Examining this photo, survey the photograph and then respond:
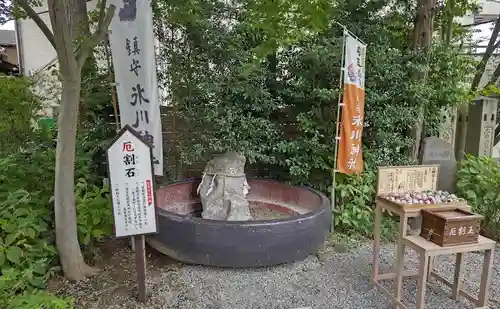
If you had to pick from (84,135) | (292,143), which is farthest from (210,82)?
(84,135)

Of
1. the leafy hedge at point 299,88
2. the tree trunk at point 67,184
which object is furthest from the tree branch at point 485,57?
the tree trunk at point 67,184

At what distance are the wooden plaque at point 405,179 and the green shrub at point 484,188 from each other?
75.0 inches

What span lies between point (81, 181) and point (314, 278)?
271 cm

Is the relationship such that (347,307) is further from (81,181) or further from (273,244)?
(81,181)

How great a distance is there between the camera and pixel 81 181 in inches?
153

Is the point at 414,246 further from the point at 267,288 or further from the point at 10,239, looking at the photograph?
the point at 10,239

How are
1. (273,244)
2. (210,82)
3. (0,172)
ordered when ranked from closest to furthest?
1. (273,244)
2. (0,172)
3. (210,82)

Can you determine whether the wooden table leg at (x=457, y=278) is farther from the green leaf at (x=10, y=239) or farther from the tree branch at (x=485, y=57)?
the tree branch at (x=485, y=57)

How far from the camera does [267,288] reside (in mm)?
3260

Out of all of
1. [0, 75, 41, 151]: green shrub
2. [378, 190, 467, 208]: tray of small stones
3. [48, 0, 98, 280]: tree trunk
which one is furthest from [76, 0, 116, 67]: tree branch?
[378, 190, 467, 208]: tray of small stones

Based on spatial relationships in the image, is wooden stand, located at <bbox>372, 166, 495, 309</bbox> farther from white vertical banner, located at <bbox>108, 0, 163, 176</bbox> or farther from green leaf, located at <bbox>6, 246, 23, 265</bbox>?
green leaf, located at <bbox>6, 246, 23, 265</bbox>

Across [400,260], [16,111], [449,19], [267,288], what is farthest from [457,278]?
[16,111]

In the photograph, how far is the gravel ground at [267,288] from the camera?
3.00 m

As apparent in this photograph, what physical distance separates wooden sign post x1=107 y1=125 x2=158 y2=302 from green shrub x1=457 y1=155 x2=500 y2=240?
4.17 metres
